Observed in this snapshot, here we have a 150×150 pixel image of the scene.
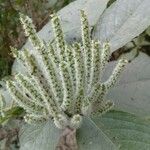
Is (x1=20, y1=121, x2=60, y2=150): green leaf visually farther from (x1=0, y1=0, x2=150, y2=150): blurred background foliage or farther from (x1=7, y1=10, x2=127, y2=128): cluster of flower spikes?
(x1=0, y1=0, x2=150, y2=150): blurred background foliage

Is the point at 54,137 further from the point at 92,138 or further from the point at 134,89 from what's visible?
the point at 134,89

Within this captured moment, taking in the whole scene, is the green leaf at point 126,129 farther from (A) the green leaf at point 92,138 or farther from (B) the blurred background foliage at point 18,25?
(B) the blurred background foliage at point 18,25

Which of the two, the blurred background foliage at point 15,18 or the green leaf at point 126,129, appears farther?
the blurred background foliage at point 15,18

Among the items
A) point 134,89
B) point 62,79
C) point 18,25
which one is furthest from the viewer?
point 18,25

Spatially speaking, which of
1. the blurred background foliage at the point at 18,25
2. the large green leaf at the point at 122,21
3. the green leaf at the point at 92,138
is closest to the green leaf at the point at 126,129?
the green leaf at the point at 92,138

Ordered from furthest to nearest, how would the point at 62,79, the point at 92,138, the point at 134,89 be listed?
the point at 134,89 → the point at 92,138 → the point at 62,79

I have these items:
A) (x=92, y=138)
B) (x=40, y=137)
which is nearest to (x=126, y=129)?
(x=92, y=138)

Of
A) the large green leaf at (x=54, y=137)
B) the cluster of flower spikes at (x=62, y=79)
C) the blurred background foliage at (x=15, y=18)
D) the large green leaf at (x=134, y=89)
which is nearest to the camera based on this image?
the cluster of flower spikes at (x=62, y=79)
